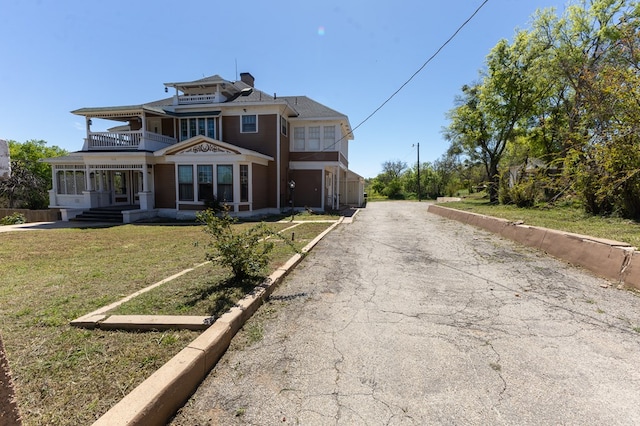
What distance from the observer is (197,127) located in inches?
740

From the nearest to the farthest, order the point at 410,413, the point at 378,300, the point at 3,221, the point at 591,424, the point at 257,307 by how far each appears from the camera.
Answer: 1. the point at 591,424
2. the point at 410,413
3. the point at 257,307
4. the point at 378,300
5. the point at 3,221

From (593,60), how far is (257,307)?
22.7m

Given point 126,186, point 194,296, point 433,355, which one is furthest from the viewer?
point 126,186

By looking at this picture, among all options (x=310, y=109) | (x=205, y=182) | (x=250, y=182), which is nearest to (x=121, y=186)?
(x=205, y=182)

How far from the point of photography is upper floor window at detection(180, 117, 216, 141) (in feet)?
60.6

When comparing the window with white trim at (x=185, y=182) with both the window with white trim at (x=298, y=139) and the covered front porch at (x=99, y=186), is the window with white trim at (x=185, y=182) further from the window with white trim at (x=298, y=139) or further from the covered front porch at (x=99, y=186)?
the window with white trim at (x=298, y=139)

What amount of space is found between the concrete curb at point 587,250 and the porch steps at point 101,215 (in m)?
17.5

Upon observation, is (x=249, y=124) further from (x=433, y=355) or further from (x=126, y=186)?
(x=433, y=355)

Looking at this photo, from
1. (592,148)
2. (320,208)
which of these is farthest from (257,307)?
(320,208)

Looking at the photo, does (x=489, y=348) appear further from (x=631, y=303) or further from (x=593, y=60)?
(x=593, y=60)

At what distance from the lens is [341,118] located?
18500mm

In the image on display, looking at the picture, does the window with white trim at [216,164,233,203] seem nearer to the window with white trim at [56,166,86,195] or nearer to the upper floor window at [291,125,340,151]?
the upper floor window at [291,125,340,151]

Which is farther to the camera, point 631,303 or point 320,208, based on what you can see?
point 320,208

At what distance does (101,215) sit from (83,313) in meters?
15.6
